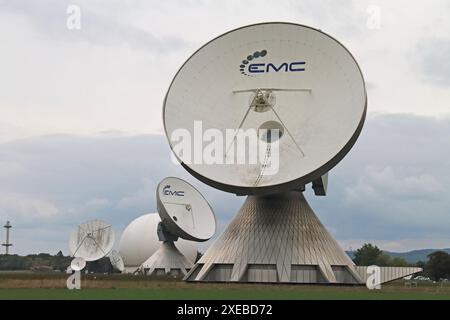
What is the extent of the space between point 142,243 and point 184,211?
40.8m

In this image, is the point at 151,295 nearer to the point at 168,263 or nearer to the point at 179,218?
the point at 179,218

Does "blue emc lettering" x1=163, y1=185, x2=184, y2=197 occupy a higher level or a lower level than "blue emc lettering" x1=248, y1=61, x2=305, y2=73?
lower

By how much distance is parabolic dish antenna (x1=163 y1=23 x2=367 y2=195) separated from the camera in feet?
151

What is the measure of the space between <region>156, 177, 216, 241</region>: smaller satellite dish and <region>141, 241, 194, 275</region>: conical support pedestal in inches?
251

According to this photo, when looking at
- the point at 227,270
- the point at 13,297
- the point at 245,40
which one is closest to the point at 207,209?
the point at 227,270

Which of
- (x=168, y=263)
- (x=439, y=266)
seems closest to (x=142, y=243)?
(x=168, y=263)

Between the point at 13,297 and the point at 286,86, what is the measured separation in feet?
86.8

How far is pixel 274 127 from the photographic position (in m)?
49.6

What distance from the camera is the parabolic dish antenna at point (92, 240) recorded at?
87062mm

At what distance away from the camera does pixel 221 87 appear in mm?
51219

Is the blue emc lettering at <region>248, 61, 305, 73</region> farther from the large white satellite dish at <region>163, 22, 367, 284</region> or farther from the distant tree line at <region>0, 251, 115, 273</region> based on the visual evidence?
the distant tree line at <region>0, 251, 115, 273</region>

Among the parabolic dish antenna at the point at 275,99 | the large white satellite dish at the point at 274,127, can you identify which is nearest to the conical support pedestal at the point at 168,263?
the large white satellite dish at the point at 274,127

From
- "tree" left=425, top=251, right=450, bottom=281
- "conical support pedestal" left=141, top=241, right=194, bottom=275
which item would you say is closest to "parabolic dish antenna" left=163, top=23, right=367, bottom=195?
"conical support pedestal" left=141, top=241, right=194, bottom=275
